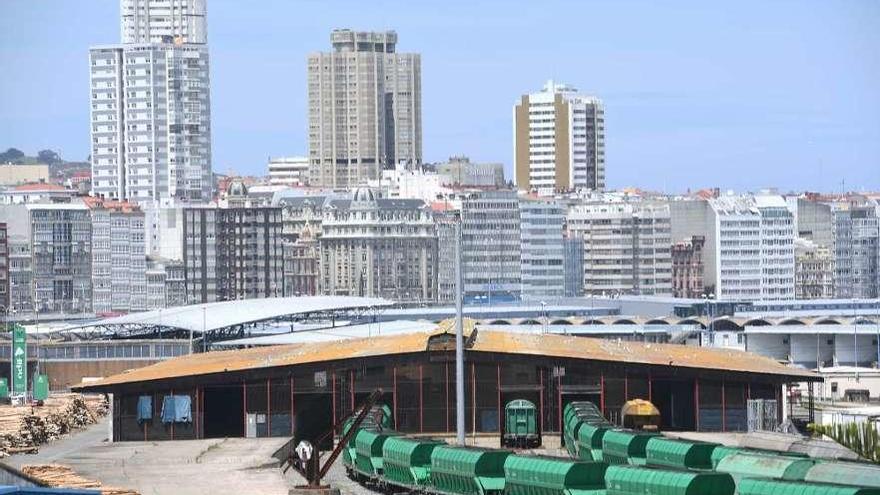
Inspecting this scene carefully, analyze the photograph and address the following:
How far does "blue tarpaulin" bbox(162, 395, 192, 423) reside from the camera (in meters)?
93.2

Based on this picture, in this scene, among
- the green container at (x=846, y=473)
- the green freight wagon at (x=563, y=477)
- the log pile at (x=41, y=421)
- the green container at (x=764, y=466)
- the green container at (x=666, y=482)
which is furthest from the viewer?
the log pile at (x=41, y=421)

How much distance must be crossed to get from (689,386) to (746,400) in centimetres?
204

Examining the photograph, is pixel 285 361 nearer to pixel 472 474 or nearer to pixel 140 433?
pixel 140 433

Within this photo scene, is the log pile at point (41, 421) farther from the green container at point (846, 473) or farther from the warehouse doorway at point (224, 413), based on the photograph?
the green container at point (846, 473)

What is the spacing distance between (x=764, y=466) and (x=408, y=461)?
1352 cm

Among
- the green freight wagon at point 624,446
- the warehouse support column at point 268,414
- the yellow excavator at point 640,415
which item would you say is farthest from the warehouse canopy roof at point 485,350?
the green freight wagon at point 624,446

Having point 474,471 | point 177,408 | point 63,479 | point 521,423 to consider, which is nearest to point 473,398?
point 521,423

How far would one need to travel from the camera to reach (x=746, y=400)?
92.2m

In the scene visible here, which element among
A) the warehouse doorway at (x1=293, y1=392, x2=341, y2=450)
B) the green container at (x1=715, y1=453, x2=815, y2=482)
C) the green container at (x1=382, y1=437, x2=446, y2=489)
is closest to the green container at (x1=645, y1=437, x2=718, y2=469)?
the green container at (x1=715, y1=453, x2=815, y2=482)

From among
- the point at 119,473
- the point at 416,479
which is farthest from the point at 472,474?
the point at 119,473

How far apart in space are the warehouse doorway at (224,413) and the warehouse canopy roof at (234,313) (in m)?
68.3

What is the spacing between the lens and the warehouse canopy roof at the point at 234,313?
6521 inches

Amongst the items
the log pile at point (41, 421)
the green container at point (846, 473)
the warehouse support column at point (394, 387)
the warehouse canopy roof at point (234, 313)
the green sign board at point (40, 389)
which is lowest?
the green sign board at point (40, 389)

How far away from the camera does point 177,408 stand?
9344 centimetres
